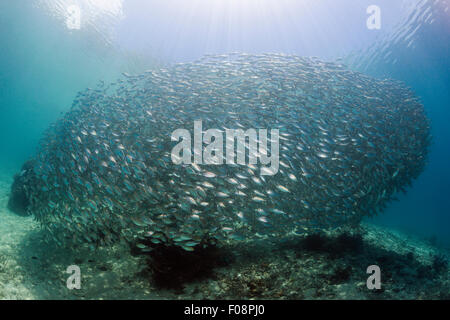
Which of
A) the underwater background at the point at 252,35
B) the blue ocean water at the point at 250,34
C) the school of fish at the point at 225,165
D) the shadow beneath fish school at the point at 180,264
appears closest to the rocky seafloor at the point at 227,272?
the shadow beneath fish school at the point at 180,264

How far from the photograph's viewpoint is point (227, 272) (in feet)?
19.8

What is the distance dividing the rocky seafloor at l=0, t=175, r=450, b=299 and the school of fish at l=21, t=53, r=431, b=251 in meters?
0.57

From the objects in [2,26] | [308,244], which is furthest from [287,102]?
[2,26]

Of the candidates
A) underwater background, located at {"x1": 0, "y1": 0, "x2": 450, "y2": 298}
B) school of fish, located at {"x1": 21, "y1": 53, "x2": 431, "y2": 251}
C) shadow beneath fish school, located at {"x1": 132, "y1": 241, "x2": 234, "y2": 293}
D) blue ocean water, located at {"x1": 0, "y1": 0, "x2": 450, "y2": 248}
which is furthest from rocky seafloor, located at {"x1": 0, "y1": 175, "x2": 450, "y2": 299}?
blue ocean water, located at {"x1": 0, "y1": 0, "x2": 450, "y2": 248}

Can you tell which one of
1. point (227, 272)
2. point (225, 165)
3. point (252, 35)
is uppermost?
point (252, 35)

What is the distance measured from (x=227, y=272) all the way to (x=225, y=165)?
2692mm

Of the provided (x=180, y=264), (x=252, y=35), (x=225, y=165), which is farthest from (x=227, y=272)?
(x=252, y=35)

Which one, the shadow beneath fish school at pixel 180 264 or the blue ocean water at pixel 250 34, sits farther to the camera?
the blue ocean water at pixel 250 34

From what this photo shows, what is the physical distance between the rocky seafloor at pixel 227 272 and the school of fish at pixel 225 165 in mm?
567

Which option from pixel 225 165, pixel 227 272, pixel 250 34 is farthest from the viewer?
pixel 250 34

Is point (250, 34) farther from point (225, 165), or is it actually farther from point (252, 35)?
point (225, 165)

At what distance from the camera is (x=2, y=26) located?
32.2 metres

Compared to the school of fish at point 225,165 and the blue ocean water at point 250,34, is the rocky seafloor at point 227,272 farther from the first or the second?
the blue ocean water at point 250,34

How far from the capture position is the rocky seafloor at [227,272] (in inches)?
207
